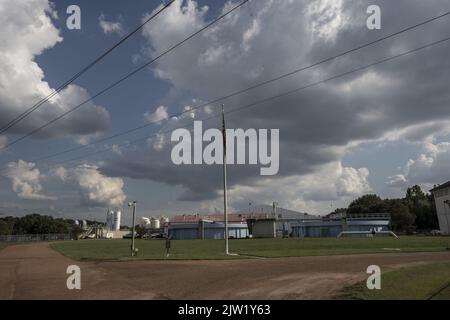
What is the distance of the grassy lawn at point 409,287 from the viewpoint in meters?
11.2

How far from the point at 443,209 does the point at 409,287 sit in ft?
340

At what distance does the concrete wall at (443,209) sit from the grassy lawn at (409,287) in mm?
93047

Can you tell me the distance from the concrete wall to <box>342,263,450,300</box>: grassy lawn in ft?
305

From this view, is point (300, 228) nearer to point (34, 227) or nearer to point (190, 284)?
point (34, 227)

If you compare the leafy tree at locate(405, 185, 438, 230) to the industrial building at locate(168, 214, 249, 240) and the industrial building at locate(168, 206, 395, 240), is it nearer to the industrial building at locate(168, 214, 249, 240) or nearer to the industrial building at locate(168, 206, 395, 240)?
the industrial building at locate(168, 206, 395, 240)

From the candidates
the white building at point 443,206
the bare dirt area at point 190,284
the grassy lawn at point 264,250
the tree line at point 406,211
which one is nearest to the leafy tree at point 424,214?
the tree line at point 406,211

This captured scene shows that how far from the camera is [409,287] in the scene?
12.8m

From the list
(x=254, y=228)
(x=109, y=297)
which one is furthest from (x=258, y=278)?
(x=254, y=228)

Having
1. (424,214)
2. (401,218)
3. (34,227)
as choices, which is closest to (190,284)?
(401,218)

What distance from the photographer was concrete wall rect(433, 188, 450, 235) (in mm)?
99938

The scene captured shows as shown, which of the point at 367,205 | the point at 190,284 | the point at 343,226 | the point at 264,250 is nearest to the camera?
the point at 190,284

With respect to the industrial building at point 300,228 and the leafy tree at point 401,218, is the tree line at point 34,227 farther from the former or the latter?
the leafy tree at point 401,218
